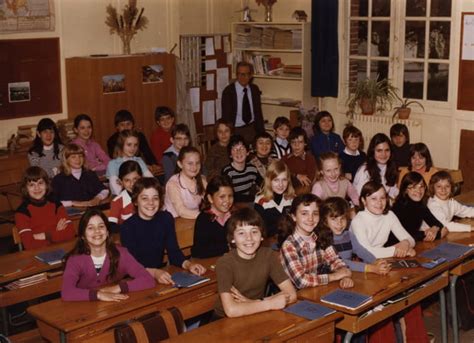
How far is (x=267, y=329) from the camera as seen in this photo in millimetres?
3854

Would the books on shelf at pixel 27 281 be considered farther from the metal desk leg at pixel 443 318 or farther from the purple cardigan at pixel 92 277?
the metal desk leg at pixel 443 318

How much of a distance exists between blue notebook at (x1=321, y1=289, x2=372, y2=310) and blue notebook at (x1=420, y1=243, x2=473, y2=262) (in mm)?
949

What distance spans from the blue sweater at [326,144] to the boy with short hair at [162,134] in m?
1.68

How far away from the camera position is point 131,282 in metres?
Result: 4.43

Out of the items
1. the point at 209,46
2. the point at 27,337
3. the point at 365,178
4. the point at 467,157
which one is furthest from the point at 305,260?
the point at 209,46

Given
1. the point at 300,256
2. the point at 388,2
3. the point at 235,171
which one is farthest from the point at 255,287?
the point at 388,2

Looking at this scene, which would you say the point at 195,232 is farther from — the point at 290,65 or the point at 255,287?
the point at 290,65

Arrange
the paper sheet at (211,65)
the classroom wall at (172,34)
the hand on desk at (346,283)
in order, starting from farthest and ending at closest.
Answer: the paper sheet at (211,65) → the classroom wall at (172,34) → the hand on desk at (346,283)

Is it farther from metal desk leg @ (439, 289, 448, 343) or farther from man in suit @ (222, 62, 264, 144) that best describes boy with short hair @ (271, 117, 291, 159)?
metal desk leg @ (439, 289, 448, 343)

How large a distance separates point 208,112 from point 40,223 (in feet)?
18.2

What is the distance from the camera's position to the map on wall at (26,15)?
27.4 ft

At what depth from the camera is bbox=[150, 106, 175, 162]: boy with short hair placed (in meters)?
8.75

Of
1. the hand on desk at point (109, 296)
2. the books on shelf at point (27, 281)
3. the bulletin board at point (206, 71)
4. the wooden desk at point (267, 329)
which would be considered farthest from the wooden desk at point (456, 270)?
the bulletin board at point (206, 71)

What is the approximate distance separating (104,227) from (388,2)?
6392mm
